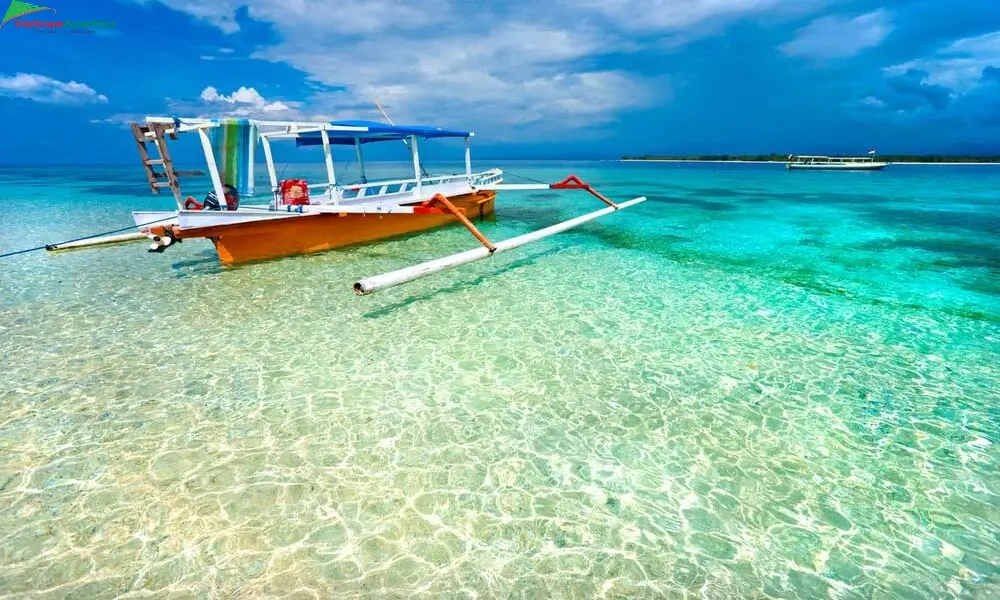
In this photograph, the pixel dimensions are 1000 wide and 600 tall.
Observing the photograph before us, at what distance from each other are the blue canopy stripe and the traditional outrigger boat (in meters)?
0.03

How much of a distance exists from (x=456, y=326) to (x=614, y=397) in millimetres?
3174

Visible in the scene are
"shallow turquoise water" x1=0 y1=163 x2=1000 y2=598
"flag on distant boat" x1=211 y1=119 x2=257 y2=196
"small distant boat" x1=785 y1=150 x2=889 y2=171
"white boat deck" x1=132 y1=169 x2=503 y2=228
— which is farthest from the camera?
"small distant boat" x1=785 y1=150 x2=889 y2=171

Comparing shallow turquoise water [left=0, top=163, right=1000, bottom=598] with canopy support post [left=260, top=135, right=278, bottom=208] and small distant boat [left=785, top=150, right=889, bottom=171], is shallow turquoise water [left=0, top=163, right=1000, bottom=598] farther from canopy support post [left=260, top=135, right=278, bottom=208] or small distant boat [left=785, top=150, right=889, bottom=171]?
small distant boat [left=785, top=150, right=889, bottom=171]

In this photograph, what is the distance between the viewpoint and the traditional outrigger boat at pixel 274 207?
8.79 metres

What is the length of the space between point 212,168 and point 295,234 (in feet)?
8.17

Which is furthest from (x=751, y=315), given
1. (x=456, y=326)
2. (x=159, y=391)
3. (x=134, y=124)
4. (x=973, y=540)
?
(x=134, y=124)

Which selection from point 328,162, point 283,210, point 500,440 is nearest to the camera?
point 500,440

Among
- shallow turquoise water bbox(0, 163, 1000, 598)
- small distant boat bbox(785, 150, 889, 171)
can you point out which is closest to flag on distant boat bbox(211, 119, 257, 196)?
shallow turquoise water bbox(0, 163, 1000, 598)

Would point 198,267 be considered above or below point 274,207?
below

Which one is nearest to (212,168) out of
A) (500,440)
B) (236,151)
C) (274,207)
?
(236,151)

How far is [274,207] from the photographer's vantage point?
11.0 meters

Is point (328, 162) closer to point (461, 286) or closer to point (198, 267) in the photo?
point (198, 267)

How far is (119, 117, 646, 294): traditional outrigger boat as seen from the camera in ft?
28.8

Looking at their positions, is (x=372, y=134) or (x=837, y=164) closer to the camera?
(x=372, y=134)
